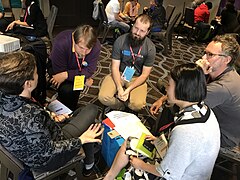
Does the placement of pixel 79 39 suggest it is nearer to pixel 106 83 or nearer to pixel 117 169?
pixel 106 83

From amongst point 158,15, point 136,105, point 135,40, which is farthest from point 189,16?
point 136,105

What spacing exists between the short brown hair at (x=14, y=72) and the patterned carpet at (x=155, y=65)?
1.66 meters

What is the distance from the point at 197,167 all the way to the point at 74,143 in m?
0.68

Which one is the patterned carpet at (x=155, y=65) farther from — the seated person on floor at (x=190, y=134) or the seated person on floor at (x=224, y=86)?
the seated person on floor at (x=190, y=134)

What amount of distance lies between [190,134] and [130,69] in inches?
56.8

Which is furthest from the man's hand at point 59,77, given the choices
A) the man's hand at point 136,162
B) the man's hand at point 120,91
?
the man's hand at point 136,162

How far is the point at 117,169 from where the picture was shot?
167 centimetres

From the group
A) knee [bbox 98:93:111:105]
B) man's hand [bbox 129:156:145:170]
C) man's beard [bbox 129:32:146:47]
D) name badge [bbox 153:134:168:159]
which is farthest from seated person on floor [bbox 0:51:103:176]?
man's beard [bbox 129:32:146:47]

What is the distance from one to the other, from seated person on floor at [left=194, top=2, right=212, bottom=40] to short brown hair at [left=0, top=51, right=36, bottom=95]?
228 inches

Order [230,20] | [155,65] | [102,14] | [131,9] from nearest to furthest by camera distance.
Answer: [155,65] → [102,14] → [131,9] → [230,20]

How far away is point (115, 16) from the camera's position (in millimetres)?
5277

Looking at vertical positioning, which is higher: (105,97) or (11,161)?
(11,161)

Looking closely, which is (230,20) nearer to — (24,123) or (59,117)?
(59,117)

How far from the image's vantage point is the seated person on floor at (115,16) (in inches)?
204
